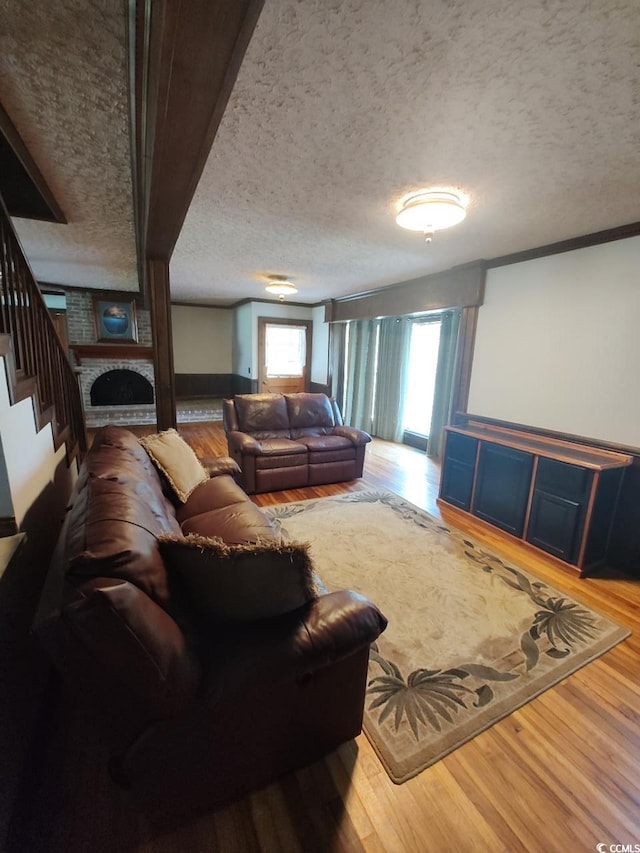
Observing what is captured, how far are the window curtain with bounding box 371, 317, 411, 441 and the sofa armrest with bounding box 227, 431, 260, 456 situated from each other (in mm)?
2697

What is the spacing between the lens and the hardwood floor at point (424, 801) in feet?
3.45

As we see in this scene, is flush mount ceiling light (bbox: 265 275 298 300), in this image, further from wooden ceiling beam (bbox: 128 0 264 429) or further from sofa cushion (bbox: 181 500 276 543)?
sofa cushion (bbox: 181 500 276 543)

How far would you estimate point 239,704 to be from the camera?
1.03 m

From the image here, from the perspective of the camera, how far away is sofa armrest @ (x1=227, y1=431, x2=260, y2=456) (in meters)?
3.52

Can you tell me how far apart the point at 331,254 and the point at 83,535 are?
3.07 metres

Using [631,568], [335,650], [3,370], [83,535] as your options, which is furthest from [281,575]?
[631,568]

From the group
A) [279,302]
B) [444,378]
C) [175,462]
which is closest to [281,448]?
[175,462]

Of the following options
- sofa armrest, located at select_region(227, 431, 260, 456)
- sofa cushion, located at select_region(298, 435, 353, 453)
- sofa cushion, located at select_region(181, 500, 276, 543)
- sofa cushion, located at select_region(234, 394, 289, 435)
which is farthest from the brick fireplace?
sofa cushion, located at select_region(181, 500, 276, 543)

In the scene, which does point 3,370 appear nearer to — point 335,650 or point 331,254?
point 335,650

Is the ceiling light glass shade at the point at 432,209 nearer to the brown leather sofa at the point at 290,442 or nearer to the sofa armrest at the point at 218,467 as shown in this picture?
the sofa armrest at the point at 218,467

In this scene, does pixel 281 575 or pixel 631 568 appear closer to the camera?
pixel 281 575

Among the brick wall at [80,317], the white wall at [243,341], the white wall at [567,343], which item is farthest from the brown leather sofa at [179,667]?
the brick wall at [80,317]

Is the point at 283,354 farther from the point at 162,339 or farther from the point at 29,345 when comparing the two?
the point at 29,345

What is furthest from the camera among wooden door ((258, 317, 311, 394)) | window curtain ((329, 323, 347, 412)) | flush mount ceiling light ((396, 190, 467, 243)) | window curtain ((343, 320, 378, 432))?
wooden door ((258, 317, 311, 394))
